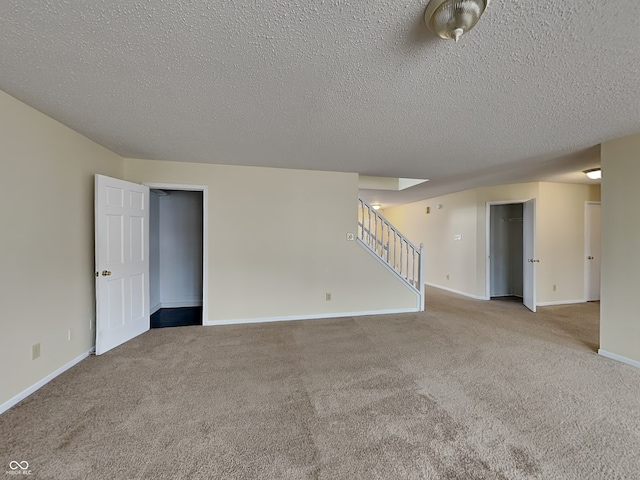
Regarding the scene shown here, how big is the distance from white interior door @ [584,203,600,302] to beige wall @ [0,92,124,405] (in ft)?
26.4

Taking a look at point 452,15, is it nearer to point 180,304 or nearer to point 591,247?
point 180,304

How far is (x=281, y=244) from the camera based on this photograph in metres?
4.07

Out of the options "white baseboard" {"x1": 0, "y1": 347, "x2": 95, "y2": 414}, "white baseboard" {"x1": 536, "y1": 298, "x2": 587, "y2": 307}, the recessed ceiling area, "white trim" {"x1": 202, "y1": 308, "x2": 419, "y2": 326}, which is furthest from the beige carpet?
the recessed ceiling area

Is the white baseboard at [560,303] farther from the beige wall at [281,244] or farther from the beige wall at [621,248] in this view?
the beige wall at [281,244]

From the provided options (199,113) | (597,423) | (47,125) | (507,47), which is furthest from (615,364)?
(47,125)

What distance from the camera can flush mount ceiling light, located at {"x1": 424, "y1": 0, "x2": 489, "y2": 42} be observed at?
1114mm

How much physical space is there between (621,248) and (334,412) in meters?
3.33

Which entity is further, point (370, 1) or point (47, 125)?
point (47, 125)

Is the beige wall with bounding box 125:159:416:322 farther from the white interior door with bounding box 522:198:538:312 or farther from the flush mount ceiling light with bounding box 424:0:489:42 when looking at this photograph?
the flush mount ceiling light with bounding box 424:0:489:42

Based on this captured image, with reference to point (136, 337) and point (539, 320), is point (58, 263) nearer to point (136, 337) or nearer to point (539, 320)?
point (136, 337)

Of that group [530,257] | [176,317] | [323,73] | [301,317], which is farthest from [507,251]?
[176,317]

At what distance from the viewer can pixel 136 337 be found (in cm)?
337

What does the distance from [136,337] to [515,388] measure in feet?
13.4

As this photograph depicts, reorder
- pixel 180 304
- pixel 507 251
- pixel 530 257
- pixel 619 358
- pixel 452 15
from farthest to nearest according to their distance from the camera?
1. pixel 507 251
2. pixel 180 304
3. pixel 530 257
4. pixel 619 358
5. pixel 452 15
